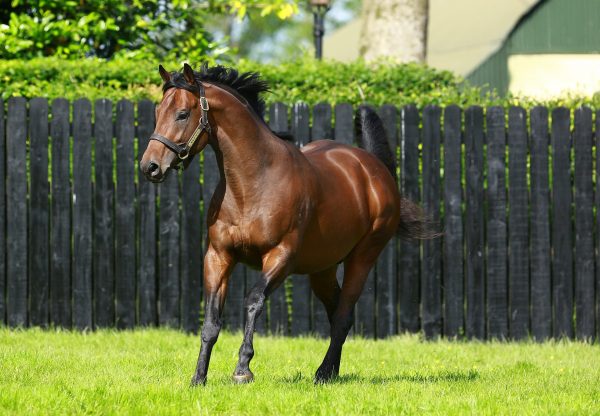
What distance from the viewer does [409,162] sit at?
1002 cm

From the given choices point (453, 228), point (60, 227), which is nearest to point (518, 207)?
point (453, 228)

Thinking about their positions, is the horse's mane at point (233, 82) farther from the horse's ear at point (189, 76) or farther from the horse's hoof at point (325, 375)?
the horse's hoof at point (325, 375)

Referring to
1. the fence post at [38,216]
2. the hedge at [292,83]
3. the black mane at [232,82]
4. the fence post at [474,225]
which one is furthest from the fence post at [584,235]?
the fence post at [38,216]

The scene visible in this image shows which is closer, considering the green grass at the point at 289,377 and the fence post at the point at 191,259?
the green grass at the point at 289,377

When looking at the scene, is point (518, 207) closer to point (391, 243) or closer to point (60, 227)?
point (391, 243)

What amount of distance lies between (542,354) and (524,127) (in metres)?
2.10

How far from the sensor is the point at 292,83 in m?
10.7

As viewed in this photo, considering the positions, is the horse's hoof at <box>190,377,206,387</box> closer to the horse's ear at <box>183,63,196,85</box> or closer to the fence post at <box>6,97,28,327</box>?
the horse's ear at <box>183,63,196,85</box>

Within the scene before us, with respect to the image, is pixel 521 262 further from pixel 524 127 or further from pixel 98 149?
pixel 98 149

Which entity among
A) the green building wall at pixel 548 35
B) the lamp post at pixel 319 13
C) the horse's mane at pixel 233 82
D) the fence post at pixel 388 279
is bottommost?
the fence post at pixel 388 279

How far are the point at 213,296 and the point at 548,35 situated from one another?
59.8ft

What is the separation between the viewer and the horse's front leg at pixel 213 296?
21.7ft

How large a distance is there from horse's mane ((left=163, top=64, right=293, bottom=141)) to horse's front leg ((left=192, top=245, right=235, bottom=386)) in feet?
3.24

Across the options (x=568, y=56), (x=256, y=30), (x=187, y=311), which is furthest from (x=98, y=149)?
(x=256, y=30)
